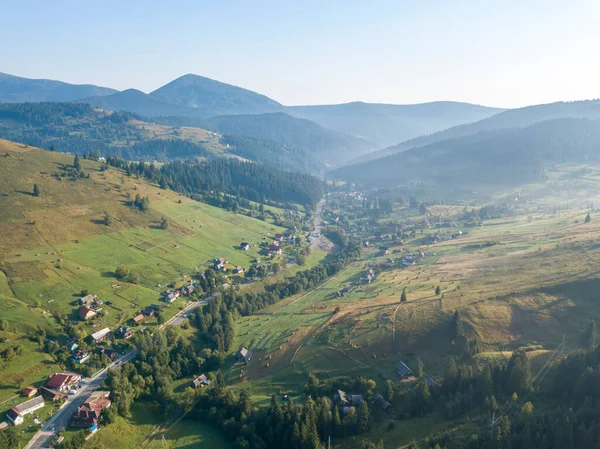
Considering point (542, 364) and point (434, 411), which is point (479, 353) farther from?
point (434, 411)

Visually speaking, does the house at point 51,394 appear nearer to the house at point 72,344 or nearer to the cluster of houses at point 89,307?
the house at point 72,344

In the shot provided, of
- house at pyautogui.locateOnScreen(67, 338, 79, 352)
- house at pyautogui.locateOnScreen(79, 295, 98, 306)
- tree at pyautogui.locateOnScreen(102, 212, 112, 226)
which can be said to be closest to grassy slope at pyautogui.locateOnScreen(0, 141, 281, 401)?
tree at pyautogui.locateOnScreen(102, 212, 112, 226)

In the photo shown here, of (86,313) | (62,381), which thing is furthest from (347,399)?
(86,313)

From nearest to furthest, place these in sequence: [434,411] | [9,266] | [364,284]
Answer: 1. [434,411]
2. [9,266]
3. [364,284]

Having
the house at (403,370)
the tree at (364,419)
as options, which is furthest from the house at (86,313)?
the house at (403,370)

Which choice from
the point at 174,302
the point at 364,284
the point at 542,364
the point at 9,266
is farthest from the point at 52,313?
the point at 542,364

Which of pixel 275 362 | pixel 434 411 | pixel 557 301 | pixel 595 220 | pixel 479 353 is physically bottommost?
pixel 275 362
